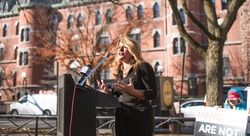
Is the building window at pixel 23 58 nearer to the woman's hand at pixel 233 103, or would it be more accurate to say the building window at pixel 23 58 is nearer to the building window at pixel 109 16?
the building window at pixel 109 16

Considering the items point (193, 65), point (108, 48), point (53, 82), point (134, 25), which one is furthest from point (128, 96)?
point (53, 82)

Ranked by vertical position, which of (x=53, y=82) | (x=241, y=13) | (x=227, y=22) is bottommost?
(x=53, y=82)

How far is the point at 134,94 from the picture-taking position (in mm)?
2518

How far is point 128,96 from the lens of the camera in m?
2.63

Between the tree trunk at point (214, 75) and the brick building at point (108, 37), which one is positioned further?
the brick building at point (108, 37)

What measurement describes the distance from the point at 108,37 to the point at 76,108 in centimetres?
3106

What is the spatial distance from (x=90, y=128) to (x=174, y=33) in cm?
2920

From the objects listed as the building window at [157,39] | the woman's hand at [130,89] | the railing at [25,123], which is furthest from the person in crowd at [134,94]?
the building window at [157,39]

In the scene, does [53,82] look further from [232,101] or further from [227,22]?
[232,101]

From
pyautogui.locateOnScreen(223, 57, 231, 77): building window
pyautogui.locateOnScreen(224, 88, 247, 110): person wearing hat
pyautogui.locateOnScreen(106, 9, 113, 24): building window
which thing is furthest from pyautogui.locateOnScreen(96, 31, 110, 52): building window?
pyautogui.locateOnScreen(224, 88, 247, 110): person wearing hat

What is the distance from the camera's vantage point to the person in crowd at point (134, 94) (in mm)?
2543

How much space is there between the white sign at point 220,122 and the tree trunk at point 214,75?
292cm

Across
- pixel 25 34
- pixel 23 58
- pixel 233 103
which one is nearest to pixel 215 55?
pixel 233 103

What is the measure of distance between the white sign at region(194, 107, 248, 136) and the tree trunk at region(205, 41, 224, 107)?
9.59ft
